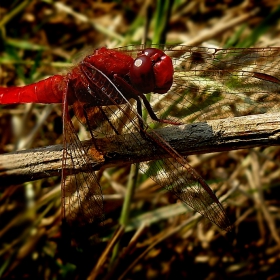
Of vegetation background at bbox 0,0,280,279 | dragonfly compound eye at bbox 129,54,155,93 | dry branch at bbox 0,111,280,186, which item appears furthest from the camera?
vegetation background at bbox 0,0,280,279

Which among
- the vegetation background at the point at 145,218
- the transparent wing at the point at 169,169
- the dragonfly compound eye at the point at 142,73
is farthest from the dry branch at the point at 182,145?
the vegetation background at the point at 145,218

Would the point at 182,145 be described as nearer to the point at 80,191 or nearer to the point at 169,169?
the point at 169,169

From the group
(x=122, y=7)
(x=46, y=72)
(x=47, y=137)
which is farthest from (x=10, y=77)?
(x=122, y=7)

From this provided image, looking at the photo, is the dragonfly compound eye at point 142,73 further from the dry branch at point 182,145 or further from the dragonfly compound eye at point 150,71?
the dry branch at point 182,145

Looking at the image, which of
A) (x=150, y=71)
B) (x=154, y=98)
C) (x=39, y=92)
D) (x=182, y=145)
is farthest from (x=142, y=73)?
(x=39, y=92)

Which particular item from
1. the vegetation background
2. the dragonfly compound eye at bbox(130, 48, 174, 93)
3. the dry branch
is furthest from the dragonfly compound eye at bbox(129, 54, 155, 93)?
the vegetation background

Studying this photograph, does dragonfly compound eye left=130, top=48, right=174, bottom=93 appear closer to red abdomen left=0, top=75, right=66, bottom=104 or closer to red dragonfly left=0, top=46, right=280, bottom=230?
red dragonfly left=0, top=46, right=280, bottom=230

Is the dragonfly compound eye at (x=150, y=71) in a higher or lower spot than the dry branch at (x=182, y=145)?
higher

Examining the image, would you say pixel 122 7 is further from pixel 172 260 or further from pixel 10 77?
pixel 172 260
